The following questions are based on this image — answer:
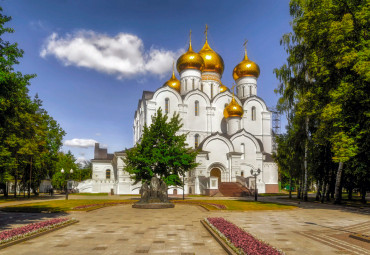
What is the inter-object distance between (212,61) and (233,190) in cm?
2239

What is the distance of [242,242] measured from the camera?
790 cm

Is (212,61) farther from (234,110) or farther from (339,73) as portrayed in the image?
(339,73)

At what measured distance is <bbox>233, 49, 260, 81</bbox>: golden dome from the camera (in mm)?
48656

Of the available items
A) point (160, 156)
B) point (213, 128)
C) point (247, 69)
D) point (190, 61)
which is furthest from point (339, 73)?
point (247, 69)

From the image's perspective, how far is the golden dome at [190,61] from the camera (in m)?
44.9

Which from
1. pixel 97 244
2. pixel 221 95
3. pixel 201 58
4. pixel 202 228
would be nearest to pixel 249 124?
pixel 221 95

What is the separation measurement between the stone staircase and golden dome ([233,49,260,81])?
19958mm

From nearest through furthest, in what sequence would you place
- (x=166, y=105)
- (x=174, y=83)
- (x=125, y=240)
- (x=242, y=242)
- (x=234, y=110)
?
(x=242, y=242) < (x=125, y=240) < (x=166, y=105) < (x=234, y=110) < (x=174, y=83)

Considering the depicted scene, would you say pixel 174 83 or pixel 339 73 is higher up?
pixel 174 83

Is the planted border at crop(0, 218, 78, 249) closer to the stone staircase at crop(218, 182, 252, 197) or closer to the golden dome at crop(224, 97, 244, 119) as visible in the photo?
the stone staircase at crop(218, 182, 252, 197)

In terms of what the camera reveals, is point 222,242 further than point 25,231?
No

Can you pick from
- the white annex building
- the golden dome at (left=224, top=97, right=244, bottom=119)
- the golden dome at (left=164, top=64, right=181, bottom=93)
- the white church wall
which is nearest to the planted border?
the white annex building

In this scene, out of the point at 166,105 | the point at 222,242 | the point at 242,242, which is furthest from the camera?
the point at 166,105

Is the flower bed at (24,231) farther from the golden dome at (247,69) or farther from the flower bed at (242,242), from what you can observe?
the golden dome at (247,69)
